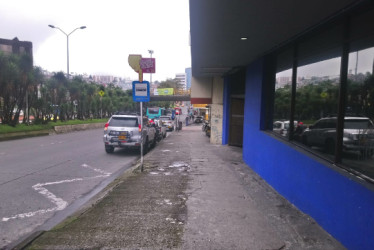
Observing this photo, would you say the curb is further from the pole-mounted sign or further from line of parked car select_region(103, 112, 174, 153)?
the pole-mounted sign

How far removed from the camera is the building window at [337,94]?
148 inches

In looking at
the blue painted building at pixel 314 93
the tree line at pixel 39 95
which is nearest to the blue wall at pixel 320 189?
the blue painted building at pixel 314 93

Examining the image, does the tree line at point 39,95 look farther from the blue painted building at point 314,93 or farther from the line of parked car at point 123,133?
the blue painted building at point 314,93

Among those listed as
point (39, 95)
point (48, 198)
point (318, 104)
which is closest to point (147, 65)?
point (48, 198)

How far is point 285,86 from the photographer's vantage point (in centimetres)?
685

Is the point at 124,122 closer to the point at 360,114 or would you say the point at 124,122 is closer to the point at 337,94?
the point at 337,94

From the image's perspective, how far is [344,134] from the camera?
4191 mm

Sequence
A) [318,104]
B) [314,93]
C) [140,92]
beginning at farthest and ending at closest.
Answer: [140,92] → [314,93] → [318,104]

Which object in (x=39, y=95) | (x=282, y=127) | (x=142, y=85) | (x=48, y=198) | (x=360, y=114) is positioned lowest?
(x=48, y=198)

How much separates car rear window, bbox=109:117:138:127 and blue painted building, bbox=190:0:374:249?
6.74 meters

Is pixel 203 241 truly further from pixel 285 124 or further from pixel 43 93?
pixel 43 93

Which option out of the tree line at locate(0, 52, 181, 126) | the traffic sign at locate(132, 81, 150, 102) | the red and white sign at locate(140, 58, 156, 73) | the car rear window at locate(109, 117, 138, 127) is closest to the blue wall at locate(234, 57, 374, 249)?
the red and white sign at locate(140, 58, 156, 73)

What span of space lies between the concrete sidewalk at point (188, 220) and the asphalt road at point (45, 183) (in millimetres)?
687

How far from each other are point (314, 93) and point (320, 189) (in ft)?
5.81
